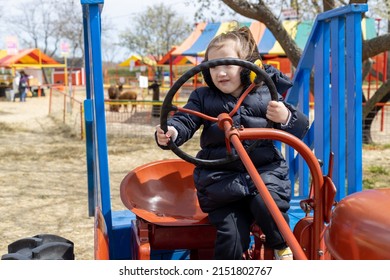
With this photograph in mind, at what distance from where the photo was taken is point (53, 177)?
6.89m

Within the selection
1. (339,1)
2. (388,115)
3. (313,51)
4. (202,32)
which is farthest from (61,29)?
(313,51)

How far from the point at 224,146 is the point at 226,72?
0.95 ft

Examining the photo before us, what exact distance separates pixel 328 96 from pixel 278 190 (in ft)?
3.39

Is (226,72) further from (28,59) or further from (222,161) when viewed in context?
(28,59)

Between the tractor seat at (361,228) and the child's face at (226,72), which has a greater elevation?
the child's face at (226,72)

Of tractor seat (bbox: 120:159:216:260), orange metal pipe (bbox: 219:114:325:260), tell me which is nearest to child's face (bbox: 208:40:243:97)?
orange metal pipe (bbox: 219:114:325:260)

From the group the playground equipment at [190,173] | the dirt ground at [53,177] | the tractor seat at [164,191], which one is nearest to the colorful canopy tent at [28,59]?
the dirt ground at [53,177]

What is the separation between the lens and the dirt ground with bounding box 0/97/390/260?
15.1ft

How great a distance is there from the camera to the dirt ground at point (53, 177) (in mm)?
4605

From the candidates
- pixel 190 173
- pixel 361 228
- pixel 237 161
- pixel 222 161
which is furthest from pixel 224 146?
pixel 361 228

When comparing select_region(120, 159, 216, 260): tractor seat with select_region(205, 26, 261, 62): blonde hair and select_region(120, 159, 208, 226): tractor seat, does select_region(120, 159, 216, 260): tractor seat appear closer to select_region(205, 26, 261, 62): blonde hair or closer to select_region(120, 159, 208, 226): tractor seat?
select_region(120, 159, 208, 226): tractor seat

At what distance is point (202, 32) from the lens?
621 inches

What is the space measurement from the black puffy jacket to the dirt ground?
1970 millimetres

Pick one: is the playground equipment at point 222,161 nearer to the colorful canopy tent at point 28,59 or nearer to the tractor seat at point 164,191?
the tractor seat at point 164,191
